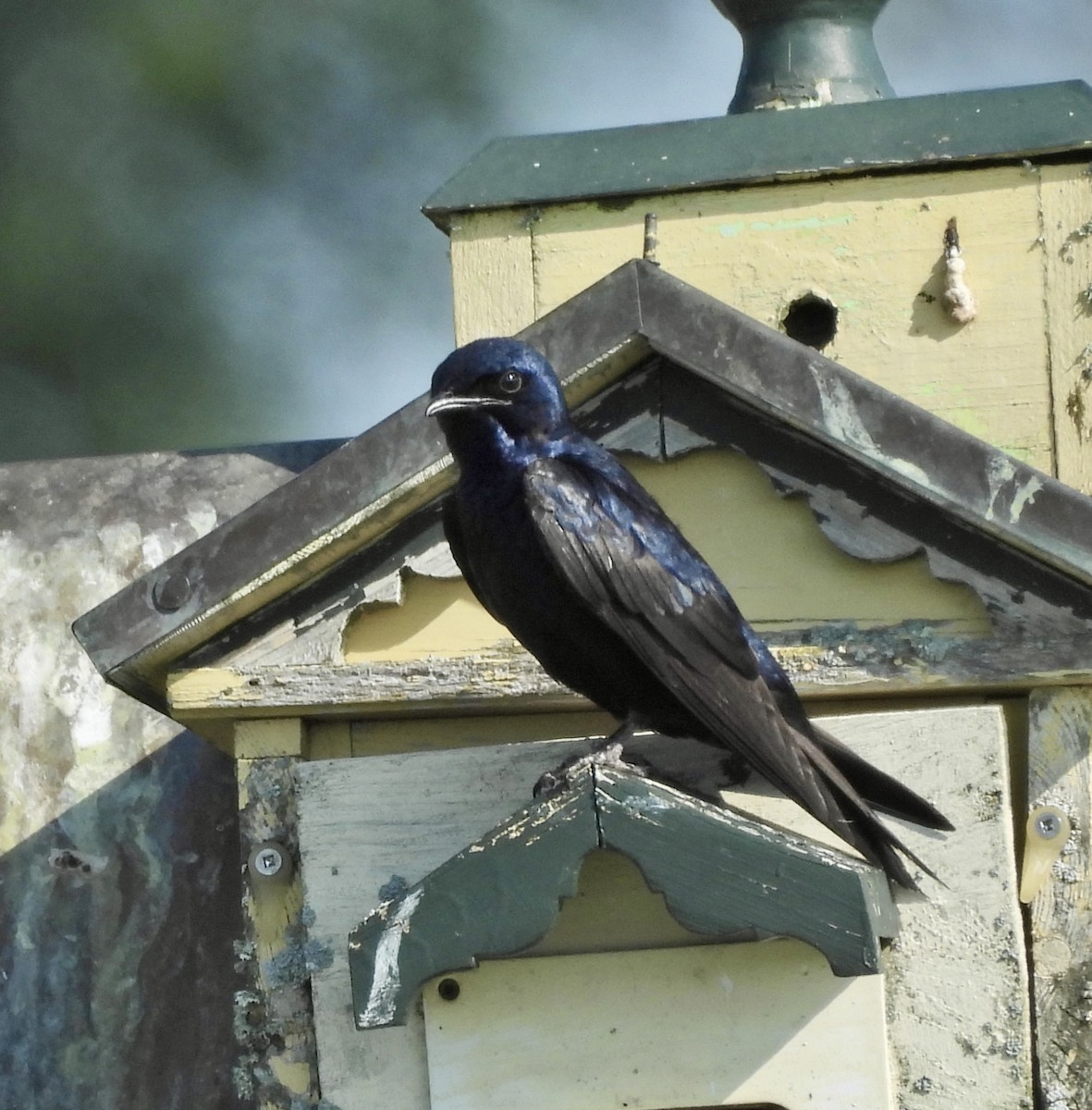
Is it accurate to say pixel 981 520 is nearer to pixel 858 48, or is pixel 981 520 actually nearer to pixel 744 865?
pixel 744 865

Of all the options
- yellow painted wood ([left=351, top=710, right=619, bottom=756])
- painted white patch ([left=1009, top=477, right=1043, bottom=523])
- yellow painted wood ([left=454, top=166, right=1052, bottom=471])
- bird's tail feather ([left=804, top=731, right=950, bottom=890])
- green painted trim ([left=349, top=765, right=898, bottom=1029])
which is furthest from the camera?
yellow painted wood ([left=454, top=166, right=1052, bottom=471])

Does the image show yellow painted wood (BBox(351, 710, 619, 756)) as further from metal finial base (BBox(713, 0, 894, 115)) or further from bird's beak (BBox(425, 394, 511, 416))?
metal finial base (BBox(713, 0, 894, 115))

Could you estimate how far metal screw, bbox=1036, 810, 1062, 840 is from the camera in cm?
338

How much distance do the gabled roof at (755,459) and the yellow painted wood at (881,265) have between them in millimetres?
946

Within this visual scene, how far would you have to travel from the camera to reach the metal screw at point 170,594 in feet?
11.3

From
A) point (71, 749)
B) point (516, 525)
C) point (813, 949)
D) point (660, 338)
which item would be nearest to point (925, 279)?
point (660, 338)

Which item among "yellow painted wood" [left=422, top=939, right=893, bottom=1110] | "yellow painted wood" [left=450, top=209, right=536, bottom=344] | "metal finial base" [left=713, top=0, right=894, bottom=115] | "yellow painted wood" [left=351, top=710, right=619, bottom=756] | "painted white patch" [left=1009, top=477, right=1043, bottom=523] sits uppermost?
"metal finial base" [left=713, top=0, right=894, bottom=115]

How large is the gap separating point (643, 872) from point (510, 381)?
0.91 meters

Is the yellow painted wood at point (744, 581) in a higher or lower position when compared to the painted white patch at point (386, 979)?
higher

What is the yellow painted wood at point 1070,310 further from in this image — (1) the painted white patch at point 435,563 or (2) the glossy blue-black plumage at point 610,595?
(1) the painted white patch at point 435,563

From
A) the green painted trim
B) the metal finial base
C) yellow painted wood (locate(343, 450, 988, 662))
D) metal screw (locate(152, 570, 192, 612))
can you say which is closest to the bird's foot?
the green painted trim

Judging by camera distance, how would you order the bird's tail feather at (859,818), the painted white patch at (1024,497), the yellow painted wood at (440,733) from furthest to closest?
1. the yellow painted wood at (440,733)
2. the painted white patch at (1024,497)
3. the bird's tail feather at (859,818)

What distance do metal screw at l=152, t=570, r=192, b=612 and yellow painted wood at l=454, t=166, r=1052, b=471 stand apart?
135cm

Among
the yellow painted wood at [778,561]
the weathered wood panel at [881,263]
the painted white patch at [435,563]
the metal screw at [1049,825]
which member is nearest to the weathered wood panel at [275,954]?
the painted white patch at [435,563]
